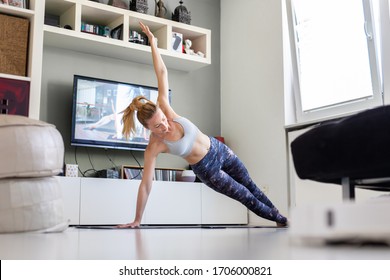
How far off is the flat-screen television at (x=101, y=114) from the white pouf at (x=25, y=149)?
2792 millimetres

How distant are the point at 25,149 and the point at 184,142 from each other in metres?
1.78

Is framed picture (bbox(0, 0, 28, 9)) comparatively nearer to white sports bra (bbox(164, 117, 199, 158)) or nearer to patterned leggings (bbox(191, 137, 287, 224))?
white sports bra (bbox(164, 117, 199, 158))

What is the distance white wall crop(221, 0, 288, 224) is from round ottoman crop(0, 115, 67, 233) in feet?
11.3

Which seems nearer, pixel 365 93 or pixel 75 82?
pixel 365 93

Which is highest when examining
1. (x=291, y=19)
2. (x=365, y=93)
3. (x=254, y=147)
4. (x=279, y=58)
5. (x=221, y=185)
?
(x=291, y=19)

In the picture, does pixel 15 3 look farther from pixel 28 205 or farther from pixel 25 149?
pixel 28 205

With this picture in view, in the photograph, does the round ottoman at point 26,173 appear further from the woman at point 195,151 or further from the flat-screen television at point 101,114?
the flat-screen television at point 101,114

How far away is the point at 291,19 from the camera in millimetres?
5266

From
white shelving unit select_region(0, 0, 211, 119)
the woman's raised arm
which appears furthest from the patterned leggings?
white shelving unit select_region(0, 0, 211, 119)

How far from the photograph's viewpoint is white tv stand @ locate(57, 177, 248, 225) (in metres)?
4.54

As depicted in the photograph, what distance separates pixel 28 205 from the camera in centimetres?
205
